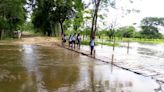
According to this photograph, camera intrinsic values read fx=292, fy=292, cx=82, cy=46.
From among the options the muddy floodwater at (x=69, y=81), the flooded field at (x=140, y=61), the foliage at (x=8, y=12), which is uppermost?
the foliage at (x=8, y=12)

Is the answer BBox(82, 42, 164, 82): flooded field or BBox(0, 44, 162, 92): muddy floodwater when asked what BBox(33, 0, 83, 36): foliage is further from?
BBox(0, 44, 162, 92): muddy floodwater

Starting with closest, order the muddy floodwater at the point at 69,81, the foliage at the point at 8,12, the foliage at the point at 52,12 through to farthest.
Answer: the muddy floodwater at the point at 69,81, the foliage at the point at 8,12, the foliage at the point at 52,12

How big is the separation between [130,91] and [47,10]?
51707 millimetres

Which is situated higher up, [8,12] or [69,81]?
[8,12]

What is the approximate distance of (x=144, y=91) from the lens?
11461 millimetres

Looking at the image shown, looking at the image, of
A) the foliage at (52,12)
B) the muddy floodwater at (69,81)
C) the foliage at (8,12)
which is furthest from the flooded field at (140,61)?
the foliage at (52,12)

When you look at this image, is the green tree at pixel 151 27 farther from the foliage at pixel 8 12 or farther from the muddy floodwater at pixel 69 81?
the muddy floodwater at pixel 69 81

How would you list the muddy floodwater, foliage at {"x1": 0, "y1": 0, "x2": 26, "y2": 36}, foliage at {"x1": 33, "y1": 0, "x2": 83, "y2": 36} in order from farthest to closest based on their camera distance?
1. foliage at {"x1": 33, "y1": 0, "x2": 83, "y2": 36}
2. foliage at {"x1": 0, "y1": 0, "x2": 26, "y2": 36}
3. the muddy floodwater

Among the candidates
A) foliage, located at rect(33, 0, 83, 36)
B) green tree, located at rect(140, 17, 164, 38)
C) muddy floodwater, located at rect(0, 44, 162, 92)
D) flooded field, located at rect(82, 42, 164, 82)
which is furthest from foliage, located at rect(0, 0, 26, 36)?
green tree, located at rect(140, 17, 164, 38)

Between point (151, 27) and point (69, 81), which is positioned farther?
point (151, 27)

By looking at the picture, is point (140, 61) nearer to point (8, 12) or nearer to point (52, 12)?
point (8, 12)

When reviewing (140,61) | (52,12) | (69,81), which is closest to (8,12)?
(52,12)

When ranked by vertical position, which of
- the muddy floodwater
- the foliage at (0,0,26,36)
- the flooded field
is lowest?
the flooded field

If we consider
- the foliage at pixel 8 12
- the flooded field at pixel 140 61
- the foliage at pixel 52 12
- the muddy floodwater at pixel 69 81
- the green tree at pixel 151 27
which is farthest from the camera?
the green tree at pixel 151 27
